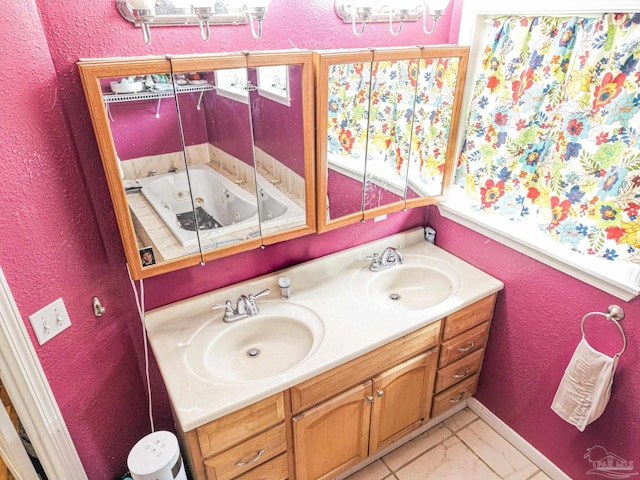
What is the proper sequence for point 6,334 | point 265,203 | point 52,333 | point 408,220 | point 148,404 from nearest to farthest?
point 6,334
point 52,333
point 265,203
point 148,404
point 408,220

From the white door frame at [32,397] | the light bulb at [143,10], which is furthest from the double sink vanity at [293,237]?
the white door frame at [32,397]

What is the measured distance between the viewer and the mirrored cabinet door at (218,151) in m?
1.28

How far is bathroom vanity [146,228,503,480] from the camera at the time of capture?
133 centimetres

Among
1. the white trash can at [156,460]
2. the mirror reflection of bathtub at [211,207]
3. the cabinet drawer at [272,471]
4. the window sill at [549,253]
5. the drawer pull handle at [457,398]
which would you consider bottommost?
the drawer pull handle at [457,398]

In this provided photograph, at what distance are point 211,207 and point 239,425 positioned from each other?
2.38 feet

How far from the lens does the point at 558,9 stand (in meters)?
1.38

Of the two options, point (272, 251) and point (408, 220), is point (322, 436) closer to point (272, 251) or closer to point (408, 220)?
point (272, 251)

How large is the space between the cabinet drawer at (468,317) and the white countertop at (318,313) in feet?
0.16

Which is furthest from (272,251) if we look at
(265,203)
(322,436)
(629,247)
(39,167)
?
(629,247)

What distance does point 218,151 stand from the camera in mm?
1398

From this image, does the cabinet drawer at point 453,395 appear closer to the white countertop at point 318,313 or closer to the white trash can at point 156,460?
the white countertop at point 318,313

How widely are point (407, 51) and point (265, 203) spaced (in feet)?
2.57

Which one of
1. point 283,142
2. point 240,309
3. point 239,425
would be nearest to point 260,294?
point 240,309

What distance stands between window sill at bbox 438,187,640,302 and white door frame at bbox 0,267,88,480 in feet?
5.61
